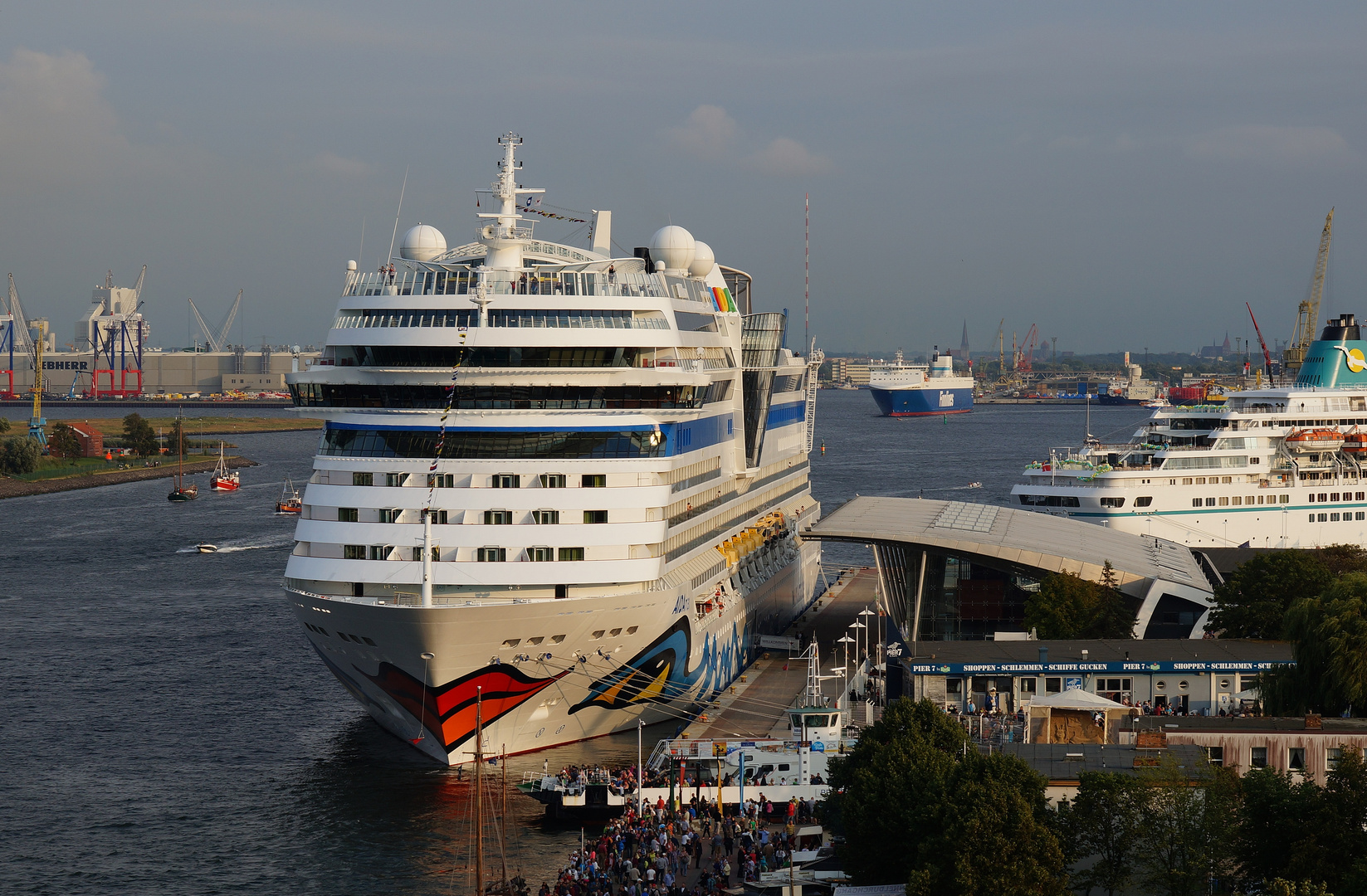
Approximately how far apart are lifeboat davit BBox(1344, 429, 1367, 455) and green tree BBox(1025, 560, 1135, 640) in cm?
2945

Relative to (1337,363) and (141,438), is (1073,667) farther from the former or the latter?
(141,438)

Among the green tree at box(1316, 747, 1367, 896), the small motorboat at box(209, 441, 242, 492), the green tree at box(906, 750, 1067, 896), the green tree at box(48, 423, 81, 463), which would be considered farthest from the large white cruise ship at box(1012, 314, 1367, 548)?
the green tree at box(48, 423, 81, 463)

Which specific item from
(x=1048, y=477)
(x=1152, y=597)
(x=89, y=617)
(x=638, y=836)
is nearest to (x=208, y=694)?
(x=89, y=617)

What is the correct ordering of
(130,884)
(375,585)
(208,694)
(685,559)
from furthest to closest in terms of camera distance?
1. (208,694)
2. (685,559)
3. (375,585)
4. (130,884)

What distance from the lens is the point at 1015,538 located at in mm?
42531

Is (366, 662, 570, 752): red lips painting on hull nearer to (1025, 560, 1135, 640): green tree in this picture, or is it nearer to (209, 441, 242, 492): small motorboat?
(1025, 560, 1135, 640): green tree

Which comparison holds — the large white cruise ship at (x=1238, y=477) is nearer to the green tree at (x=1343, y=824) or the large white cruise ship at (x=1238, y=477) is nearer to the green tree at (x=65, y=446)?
the green tree at (x=1343, y=824)

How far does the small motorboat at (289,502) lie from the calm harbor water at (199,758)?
2001 cm

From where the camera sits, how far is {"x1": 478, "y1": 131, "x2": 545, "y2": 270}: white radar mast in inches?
1335

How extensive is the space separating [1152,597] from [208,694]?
2611 centimetres

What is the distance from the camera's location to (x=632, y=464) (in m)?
30.3

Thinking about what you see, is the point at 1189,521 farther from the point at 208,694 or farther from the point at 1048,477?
the point at 208,694

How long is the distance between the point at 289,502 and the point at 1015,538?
191 feet

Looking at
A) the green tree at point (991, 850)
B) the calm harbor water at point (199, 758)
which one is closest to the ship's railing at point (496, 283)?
the calm harbor water at point (199, 758)
